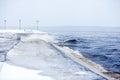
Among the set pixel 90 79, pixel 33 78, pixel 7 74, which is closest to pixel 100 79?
pixel 90 79

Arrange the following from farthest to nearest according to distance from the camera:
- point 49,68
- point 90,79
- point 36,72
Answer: point 49,68, point 36,72, point 90,79

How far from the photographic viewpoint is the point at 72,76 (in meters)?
12.4

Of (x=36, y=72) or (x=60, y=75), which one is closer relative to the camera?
(x=60, y=75)

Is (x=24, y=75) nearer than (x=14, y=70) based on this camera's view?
Yes

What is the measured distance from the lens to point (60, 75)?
12562 mm

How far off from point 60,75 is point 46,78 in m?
0.78

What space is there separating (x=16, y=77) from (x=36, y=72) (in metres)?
1.55

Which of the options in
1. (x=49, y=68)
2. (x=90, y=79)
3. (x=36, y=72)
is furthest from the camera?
(x=49, y=68)

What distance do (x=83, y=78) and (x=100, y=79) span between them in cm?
68

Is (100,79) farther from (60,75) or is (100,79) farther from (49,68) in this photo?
(49,68)

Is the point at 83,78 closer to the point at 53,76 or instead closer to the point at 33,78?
the point at 53,76

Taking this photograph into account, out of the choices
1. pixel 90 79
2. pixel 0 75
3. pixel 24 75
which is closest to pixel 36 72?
pixel 24 75

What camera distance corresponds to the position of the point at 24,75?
12.6 metres

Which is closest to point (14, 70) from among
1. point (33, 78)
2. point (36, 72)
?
point (36, 72)
